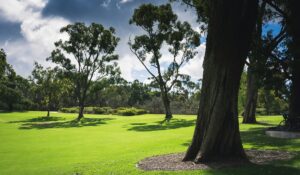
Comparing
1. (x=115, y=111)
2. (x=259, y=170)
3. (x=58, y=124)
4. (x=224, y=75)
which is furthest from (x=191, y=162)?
(x=115, y=111)

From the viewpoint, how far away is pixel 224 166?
945 centimetres

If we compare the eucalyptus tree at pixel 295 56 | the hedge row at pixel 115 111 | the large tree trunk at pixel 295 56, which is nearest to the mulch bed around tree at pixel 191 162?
the eucalyptus tree at pixel 295 56

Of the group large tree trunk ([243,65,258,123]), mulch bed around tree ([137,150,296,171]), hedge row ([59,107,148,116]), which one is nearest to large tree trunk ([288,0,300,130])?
mulch bed around tree ([137,150,296,171])

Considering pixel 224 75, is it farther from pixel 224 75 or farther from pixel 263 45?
pixel 263 45

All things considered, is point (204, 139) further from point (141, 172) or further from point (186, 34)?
point (186, 34)

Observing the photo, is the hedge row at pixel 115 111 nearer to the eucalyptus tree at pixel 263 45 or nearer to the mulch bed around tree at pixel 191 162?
the eucalyptus tree at pixel 263 45

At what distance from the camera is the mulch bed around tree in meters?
9.80

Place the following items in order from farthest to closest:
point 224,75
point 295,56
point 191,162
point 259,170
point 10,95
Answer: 1. point 10,95
2. point 295,56
3. point 191,162
4. point 224,75
5. point 259,170

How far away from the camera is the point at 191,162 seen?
10.6 metres

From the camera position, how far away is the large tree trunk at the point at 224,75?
34.0ft

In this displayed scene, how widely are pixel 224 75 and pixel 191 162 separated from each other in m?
2.81

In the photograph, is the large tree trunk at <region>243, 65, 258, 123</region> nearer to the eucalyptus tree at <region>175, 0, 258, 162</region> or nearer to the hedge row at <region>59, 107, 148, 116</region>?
the eucalyptus tree at <region>175, 0, 258, 162</region>

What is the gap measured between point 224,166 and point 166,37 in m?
37.9

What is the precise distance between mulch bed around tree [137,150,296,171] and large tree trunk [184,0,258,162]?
1.58ft
